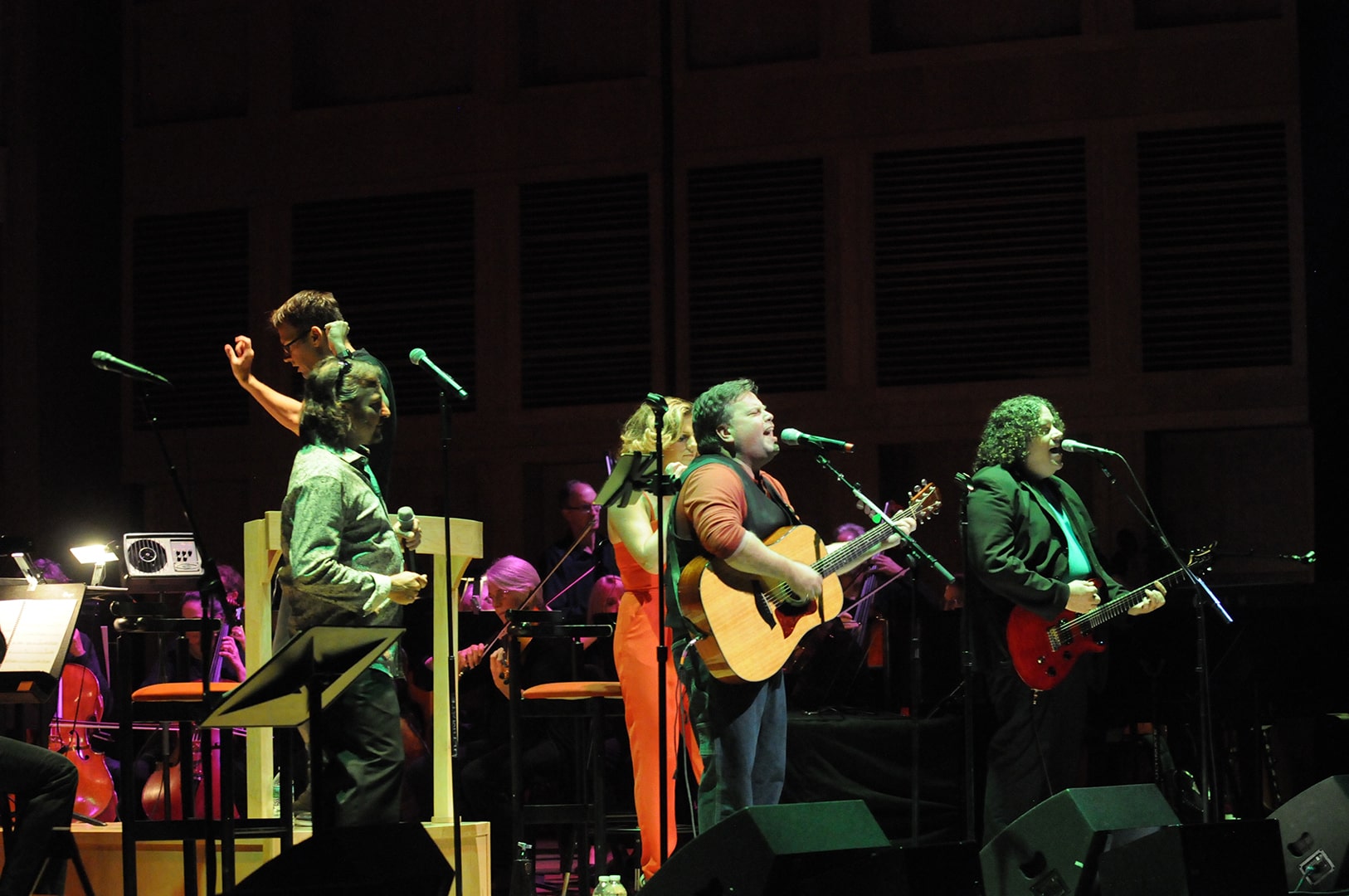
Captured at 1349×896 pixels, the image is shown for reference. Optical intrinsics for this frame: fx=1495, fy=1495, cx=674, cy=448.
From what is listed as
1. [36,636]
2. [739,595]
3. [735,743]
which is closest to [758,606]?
[739,595]

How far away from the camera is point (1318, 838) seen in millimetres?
3820

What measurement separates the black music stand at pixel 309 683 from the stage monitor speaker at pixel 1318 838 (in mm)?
2323

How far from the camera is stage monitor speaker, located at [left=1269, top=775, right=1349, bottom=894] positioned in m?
3.73

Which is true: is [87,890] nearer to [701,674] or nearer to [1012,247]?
[701,674]

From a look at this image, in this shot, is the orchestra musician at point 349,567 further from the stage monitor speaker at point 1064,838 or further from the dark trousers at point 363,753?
the stage monitor speaker at point 1064,838

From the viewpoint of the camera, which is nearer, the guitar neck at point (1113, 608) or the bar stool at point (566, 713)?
Result: the bar stool at point (566, 713)

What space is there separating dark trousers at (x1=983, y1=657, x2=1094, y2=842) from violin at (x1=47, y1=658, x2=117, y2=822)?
3.70 meters

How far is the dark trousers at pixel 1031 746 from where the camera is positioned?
4711 millimetres

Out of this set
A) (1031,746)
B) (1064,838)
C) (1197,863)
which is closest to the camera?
(1197,863)

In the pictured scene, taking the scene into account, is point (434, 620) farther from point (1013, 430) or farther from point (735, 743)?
point (1013, 430)

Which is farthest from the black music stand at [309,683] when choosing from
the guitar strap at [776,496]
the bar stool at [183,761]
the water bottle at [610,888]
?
the guitar strap at [776,496]

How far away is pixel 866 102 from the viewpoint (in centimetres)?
936

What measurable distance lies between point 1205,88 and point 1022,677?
538 centimetres

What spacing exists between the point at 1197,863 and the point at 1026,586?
1515mm
